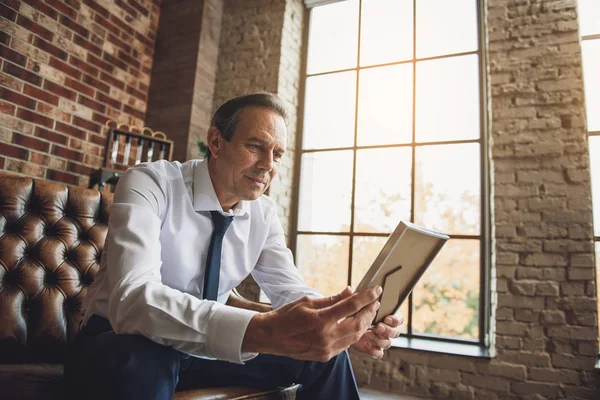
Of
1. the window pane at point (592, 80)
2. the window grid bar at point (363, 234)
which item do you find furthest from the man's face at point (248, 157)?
the window pane at point (592, 80)

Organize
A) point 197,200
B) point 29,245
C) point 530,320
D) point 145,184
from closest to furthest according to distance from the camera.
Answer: point 145,184
point 197,200
point 29,245
point 530,320

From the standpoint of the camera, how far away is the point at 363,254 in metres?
2.84

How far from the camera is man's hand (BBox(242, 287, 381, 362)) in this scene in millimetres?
772

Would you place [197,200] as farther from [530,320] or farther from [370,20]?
[370,20]

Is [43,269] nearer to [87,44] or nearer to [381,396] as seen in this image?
[381,396]

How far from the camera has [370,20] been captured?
322cm

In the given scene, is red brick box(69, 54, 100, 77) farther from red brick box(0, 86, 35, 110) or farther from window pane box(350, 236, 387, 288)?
window pane box(350, 236, 387, 288)

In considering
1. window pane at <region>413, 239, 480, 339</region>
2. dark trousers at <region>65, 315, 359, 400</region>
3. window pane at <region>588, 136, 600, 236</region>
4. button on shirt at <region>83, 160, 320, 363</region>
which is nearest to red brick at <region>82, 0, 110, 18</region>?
button on shirt at <region>83, 160, 320, 363</region>

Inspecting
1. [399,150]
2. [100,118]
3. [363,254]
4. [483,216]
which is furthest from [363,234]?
[100,118]

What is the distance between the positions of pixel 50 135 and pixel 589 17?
11.0ft

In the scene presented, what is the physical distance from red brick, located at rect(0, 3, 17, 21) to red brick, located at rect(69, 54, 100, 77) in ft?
1.20

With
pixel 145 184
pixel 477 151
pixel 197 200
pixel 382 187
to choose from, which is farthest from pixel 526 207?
pixel 145 184

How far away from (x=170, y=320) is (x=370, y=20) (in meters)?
3.00

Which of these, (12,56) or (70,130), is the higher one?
(12,56)
